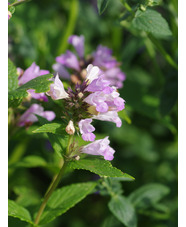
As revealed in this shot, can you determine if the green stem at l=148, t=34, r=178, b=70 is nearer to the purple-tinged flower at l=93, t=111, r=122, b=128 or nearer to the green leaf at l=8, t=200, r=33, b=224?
the purple-tinged flower at l=93, t=111, r=122, b=128

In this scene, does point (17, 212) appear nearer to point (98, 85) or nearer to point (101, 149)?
point (101, 149)

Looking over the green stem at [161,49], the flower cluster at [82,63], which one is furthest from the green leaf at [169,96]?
the flower cluster at [82,63]

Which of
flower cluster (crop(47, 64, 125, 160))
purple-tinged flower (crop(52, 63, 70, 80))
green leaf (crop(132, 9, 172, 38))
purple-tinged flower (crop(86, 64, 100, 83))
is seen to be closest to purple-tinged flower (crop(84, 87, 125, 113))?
flower cluster (crop(47, 64, 125, 160))

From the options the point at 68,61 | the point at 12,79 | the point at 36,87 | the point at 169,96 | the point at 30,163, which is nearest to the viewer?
the point at 36,87

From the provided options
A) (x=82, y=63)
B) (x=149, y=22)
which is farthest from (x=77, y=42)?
(x=149, y=22)

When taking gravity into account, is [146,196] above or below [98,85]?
below

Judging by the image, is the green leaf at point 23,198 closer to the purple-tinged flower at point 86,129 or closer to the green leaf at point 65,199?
the green leaf at point 65,199

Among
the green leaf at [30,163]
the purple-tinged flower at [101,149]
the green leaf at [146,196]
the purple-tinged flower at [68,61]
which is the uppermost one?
the purple-tinged flower at [68,61]
